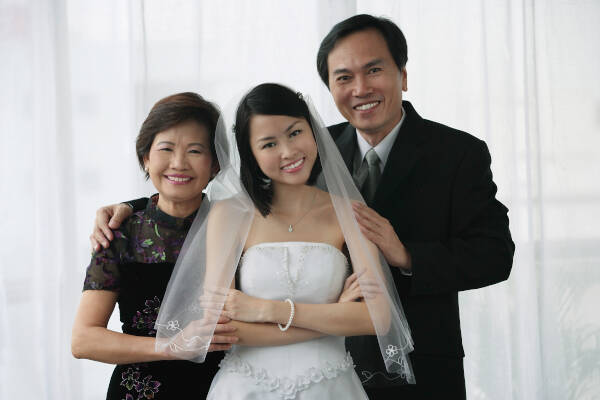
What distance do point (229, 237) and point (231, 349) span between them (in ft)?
1.09

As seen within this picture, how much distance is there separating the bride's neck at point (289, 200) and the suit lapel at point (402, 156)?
1.41ft

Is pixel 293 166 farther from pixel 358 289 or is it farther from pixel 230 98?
pixel 230 98

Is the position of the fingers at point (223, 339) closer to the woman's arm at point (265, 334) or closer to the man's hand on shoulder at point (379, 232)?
the woman's arm at point (265, 334)

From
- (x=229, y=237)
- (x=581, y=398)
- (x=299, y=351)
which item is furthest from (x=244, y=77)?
(x=581, y=398)

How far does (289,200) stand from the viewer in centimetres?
186

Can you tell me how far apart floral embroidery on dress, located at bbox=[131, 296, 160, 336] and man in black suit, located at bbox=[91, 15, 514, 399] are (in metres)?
0.82

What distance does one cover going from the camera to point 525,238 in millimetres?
3605

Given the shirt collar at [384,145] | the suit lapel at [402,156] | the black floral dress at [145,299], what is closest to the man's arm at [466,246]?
the suit lapel at [402,156]

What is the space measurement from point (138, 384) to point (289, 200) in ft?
2.42

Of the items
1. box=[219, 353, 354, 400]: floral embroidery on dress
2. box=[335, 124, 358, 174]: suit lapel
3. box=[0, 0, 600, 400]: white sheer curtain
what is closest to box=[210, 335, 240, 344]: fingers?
box=[219, 353, 354, 400]: floral embroidery on dress

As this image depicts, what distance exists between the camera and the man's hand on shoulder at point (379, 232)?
72.7 inches

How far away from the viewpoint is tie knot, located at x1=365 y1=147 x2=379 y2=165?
91.0 inches

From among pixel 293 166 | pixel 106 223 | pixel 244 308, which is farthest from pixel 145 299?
pixel 293 166

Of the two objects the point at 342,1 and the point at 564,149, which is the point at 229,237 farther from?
the point at 564,149
